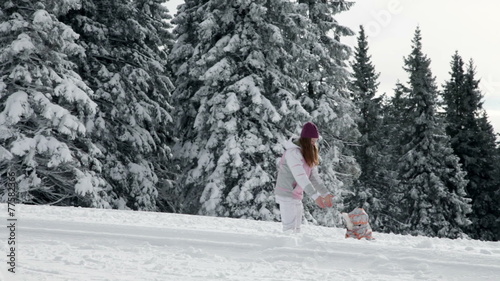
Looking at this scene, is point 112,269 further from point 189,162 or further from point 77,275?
point 189,162

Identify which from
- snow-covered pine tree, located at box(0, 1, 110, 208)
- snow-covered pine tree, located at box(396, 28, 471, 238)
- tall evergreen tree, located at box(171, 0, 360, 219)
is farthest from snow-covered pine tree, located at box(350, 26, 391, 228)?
snow-covered pine tree, located at box(0, 1, 110, 208)

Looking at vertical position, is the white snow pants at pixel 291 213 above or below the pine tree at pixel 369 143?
below

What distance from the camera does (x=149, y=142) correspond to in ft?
63.0

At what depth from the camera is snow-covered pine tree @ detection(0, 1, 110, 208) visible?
13609 millimetres

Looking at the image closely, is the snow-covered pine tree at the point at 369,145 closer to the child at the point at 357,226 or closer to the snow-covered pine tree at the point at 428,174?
the snow-covered pine tree at the point at 428,174

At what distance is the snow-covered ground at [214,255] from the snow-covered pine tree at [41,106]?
739cm

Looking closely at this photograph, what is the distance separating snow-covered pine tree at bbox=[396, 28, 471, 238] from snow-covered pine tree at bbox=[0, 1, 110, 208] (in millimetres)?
18613

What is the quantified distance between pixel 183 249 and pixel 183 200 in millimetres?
13854

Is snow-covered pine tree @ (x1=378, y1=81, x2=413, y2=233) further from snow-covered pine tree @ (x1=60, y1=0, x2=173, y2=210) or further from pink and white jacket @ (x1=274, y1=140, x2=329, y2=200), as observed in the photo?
pink and white jacket @ (x1=274, y1=140, x2=329, y2=200)

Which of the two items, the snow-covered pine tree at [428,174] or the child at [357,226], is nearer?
the child at [357,226]

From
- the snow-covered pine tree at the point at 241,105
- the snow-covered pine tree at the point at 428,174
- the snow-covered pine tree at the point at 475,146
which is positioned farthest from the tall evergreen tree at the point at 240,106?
the snow-covered pine tree at the point at 475,146

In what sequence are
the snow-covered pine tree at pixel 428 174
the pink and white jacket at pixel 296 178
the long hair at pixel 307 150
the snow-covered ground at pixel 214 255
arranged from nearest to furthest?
the snow-covered ground at pixel 214 255
the pink and white jacket at pixel 296 178
the long hair at pixel 307 150
the snow-covered pine tree at pixel 428 174

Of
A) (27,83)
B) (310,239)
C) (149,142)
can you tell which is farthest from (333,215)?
(310,239)

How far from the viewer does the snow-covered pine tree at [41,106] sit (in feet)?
44.7
